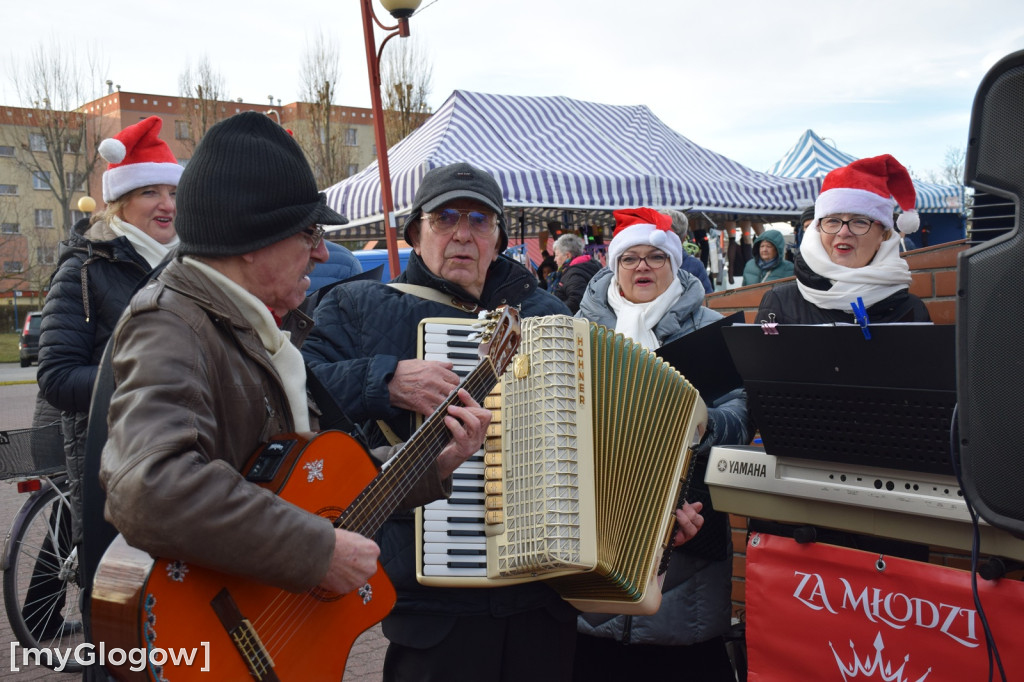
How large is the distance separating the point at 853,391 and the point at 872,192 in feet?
5.20

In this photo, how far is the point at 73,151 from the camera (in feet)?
109

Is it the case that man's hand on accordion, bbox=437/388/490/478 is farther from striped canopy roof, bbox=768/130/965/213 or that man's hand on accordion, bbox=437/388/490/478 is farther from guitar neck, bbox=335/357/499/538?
striped canopy roof, bbox=768/130/965/213

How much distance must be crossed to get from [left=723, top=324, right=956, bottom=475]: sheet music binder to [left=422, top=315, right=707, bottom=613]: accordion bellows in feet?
1.00

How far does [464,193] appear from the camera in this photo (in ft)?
8.54

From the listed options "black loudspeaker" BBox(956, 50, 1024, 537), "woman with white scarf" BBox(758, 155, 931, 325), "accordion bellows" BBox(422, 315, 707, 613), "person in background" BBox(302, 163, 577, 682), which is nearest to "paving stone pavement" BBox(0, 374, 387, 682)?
"person in background" BBox(302, 163, 577, 682)

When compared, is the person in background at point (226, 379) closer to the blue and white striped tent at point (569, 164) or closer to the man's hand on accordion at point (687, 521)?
the man's hand on accordion at point (687, 521)

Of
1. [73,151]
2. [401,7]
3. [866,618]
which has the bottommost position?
[866,618]

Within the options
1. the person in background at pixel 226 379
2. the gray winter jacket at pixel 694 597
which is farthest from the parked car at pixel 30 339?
the person in background at pixel 226 379

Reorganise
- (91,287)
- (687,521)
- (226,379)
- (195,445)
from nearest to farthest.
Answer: (195,445) < (226,379) < (687,521) < (91,287)

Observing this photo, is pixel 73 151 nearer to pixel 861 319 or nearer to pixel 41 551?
pixel 41 551

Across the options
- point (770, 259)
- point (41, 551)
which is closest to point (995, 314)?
point (41, 551)

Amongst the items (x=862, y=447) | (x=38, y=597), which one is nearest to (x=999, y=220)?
(x=862, y=447)

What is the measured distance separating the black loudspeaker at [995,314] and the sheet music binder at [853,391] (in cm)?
43

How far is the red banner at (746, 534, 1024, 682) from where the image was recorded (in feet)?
6.90
